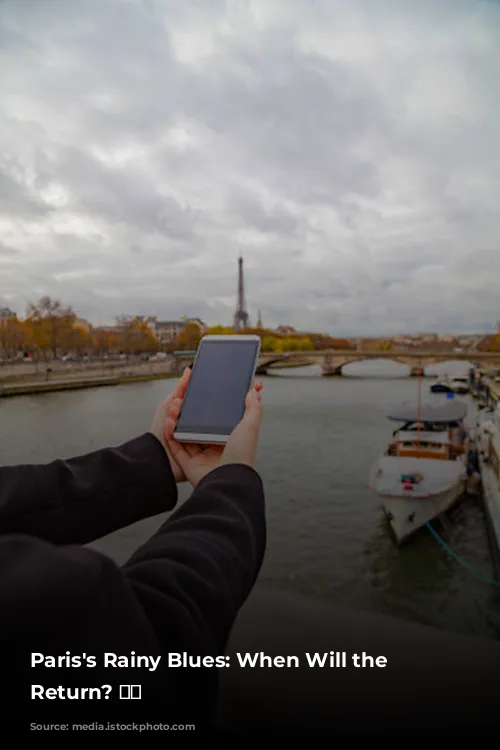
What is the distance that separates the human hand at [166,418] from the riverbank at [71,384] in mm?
13736

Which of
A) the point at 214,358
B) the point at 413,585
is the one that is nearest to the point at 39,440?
the point at 413,585

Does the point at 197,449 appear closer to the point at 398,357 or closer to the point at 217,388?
the point at 217,388

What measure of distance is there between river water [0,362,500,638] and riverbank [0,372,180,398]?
2.60 m

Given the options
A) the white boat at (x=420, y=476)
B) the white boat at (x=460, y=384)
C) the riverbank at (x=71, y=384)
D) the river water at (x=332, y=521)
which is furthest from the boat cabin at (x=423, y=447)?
the white boat at (x=460, y=384)

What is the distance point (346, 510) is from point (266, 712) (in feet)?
16.0

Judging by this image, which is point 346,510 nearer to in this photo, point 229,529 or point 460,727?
point 460,727

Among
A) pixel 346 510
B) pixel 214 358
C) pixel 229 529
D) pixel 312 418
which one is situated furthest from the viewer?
pixel 312 418

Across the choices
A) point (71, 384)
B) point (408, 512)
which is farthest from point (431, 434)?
point (71, 384)

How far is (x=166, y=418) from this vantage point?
2.23 ft

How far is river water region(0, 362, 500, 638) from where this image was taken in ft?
11.5

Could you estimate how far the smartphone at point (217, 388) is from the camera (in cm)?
64

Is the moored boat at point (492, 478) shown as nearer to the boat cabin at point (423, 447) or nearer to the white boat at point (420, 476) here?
the white boat at point (420, 476)

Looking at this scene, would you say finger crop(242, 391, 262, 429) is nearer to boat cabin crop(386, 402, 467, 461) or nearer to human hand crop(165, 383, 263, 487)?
A: human hand crop(165, 383, 263, 487)

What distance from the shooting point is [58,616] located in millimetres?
241
